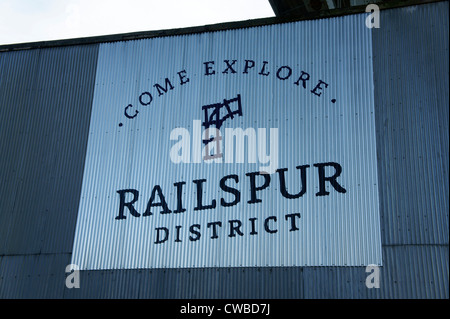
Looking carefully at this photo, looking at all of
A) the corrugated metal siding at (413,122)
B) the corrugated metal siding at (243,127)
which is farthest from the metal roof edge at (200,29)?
the corrugated metal siding at (413,122)

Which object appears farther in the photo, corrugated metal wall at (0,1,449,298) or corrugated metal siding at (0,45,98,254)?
corrugated metal siding at (0,45,98,254)

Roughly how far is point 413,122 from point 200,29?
729cm

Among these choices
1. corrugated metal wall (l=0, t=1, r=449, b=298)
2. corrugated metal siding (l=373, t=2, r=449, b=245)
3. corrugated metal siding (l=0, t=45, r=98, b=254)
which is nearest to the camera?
corrugated metal wall (l=0, t=1, r=449, b=298)

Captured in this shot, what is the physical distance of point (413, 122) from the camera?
619 inches

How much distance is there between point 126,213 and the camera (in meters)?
17.0

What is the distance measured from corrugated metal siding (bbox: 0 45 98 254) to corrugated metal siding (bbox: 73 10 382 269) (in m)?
0.51

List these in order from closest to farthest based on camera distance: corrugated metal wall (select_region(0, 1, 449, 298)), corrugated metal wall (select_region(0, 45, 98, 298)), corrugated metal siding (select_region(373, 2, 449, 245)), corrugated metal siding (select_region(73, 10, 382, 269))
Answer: corrugated metal wall (select_region(0, 1, 449, 298))
corrugated metal siding (select_region(373, 2, 449, 245))
corrugated metal siding (select_region(73, 10, 382, 269))
corrugated metal wall (select_region(0, 45, 98, 298))

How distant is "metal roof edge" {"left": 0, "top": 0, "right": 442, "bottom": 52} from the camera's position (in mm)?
17156

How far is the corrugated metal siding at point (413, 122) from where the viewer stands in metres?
14.9

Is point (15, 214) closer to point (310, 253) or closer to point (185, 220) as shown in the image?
point (185, 220)

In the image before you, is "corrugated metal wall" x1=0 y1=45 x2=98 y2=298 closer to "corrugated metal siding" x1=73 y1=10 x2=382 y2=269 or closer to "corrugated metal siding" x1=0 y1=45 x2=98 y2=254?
"corrugated metal siding" x1=0 y1=45 x2=98 y2=254

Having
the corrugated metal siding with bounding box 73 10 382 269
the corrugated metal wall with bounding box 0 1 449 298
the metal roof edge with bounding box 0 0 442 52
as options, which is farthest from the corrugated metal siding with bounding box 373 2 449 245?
the metal roof edge with bounding box 0 0 442 52

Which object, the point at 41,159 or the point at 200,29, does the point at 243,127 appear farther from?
the point at 41,159

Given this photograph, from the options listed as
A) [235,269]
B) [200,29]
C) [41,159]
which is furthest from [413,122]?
[41,159]
